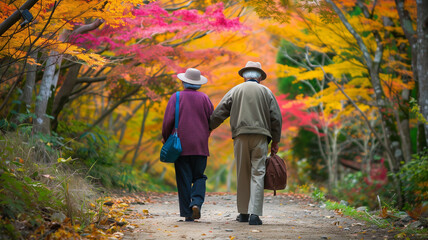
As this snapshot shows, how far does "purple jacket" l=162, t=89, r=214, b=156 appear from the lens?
4898 millimetres

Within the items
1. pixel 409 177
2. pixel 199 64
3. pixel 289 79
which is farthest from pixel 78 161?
pixel 289 79

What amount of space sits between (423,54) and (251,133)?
4.54m

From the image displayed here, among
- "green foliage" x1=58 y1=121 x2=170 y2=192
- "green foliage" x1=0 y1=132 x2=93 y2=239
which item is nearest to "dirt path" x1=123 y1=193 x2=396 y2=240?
"green foliage" x1=0 y1=132 x2=93 y2=239

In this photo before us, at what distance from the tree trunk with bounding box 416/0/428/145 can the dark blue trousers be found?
465 cm

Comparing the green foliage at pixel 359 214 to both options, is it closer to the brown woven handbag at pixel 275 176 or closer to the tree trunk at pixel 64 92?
the brown woven handbag at pixel 275 176

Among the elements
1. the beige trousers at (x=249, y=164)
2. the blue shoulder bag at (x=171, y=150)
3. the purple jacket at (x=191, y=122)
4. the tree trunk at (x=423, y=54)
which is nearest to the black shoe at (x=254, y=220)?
the beige trousers at (x=249, y=164)

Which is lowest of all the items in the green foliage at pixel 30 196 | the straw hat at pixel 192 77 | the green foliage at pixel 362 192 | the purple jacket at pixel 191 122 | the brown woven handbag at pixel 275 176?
the green foliage at pixel 362 192

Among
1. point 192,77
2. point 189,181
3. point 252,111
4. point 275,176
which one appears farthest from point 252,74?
point 189,181

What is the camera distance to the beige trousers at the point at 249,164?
4832mm

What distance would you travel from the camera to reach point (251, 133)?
15.7ft

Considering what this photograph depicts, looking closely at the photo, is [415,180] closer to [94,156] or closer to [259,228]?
[259,228]

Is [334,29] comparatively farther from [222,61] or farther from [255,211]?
[255,211]

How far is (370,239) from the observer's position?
385 cm

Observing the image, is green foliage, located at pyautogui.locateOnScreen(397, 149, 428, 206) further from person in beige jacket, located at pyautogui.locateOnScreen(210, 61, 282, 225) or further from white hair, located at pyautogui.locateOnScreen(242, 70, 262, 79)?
white hair, located at pyautogui.locateOnScreen(242, 70, 262, 79)
